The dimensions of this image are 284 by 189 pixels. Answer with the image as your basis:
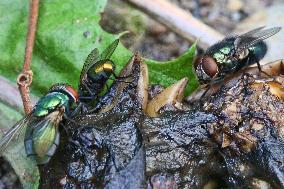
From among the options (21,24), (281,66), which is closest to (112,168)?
(281,66)

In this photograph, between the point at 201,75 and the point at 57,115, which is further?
the point at 201,75

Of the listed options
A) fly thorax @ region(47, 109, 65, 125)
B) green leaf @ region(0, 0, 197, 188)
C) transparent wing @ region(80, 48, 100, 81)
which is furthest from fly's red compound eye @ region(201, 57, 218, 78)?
fly thorax @ region(47, 109, 65, 125)

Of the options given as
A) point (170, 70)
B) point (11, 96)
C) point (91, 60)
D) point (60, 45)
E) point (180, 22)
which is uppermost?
point (60, 45)

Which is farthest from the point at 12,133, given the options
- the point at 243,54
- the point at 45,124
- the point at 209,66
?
the point at 243,54

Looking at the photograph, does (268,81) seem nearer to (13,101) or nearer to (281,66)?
(281,66)

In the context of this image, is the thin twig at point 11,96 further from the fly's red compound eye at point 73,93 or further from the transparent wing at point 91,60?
the fly's red compound eye at point 73,93

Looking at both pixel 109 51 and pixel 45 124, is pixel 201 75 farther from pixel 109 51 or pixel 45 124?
pixel 45 124

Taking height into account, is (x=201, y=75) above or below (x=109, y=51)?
below
